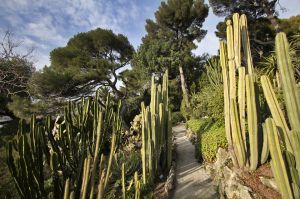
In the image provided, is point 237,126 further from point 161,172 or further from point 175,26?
point 175,26

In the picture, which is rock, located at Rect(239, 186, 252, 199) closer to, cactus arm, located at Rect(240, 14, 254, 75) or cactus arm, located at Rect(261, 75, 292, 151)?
cactus arm, located at Rect(261, 75, 292, 151)

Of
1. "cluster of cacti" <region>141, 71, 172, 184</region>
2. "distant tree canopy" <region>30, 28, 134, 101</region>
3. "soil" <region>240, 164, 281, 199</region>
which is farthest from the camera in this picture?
"distant tree canopy" <region>30, 28, 134, 101</region>

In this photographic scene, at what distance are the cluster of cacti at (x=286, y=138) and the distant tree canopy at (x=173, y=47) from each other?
12297 millimetres

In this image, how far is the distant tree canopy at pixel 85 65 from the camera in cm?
1298

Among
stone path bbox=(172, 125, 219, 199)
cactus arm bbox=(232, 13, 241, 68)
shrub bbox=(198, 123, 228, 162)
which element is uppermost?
cactus arm bbox=(232, 13, 241, 68)

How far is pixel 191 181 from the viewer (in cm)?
598

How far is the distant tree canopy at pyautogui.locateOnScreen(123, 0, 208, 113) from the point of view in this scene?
1612 cm

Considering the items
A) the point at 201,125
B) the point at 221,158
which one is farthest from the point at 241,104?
the point at 201,125

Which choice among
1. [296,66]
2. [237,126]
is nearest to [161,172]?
[237,126]

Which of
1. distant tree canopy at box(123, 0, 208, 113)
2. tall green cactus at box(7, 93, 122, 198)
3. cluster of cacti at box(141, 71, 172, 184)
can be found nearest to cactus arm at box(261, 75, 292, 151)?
tall green cactus at box(7, 93, 122, 198)

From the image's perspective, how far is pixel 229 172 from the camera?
4832 millimetres

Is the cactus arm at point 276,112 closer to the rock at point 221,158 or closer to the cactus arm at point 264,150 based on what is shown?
the cactus arm at point 264,150

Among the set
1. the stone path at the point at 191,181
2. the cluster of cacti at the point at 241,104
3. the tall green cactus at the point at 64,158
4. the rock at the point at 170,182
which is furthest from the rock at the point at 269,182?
the tall green cactus at the point at 64,158

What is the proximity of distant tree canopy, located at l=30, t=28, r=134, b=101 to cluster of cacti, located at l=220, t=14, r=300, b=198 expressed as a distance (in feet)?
32.8
